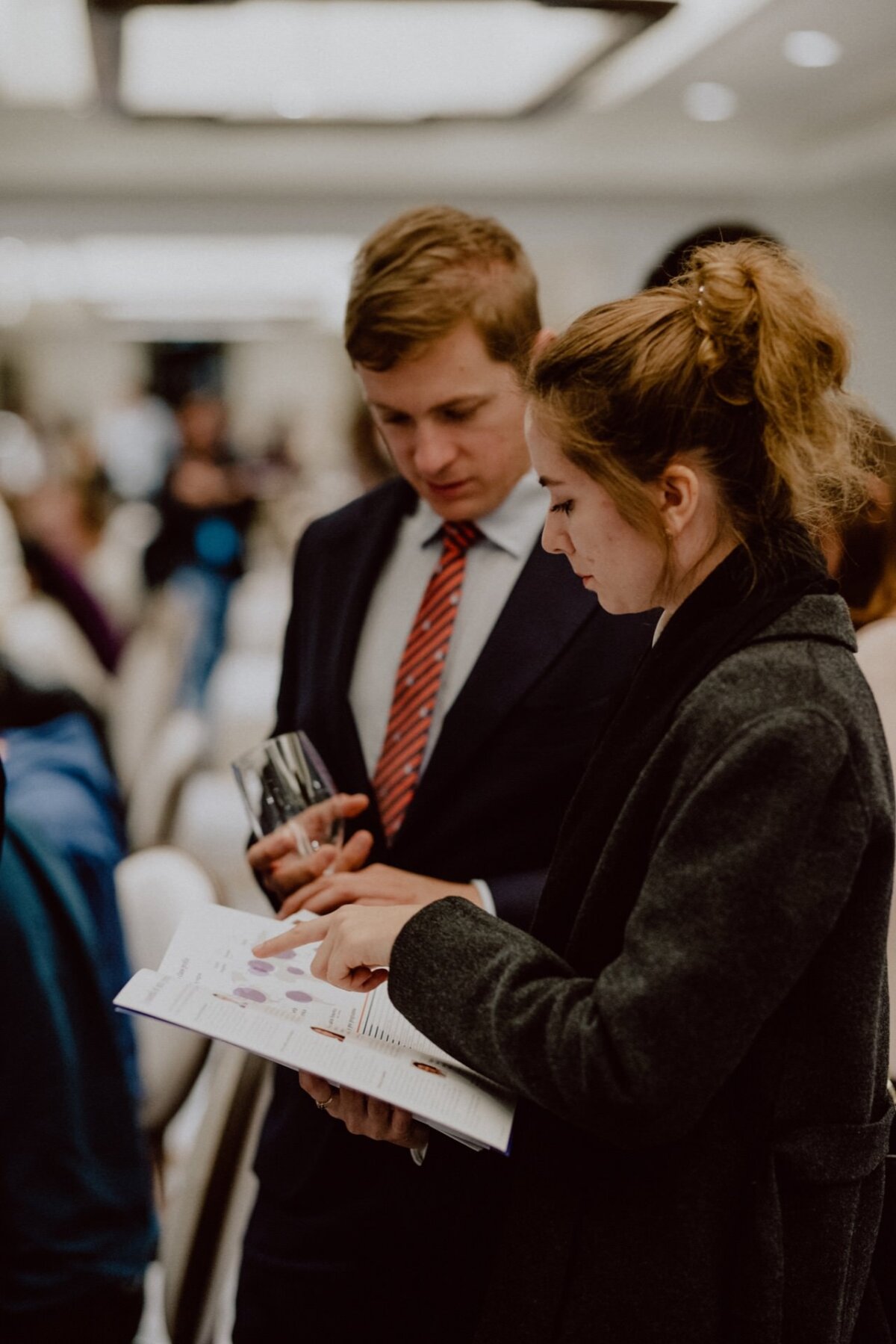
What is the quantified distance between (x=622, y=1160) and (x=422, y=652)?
775 millimetres

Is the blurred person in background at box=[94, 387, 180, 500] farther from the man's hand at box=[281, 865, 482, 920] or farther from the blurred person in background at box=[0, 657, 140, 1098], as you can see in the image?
the man's hand at box=[281, 865, 482, 920]

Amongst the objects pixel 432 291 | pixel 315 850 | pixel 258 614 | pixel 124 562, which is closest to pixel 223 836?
pixel 315 850

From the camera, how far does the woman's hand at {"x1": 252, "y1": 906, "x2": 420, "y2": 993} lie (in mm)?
990

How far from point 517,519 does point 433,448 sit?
0.53 ft

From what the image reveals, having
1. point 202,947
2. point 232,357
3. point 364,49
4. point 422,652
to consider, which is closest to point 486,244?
point 422,652

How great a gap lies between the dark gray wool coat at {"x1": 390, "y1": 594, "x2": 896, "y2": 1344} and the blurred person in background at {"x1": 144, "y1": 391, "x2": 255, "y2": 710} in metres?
4.10

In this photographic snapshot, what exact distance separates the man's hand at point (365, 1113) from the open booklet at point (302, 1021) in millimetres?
56

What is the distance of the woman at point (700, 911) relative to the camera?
0.80m

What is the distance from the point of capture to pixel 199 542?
6707 millimetres

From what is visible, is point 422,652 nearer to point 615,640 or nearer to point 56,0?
point 615,640

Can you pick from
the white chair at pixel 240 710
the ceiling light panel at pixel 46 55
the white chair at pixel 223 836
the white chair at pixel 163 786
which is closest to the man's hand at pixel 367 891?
the white chair at pixel 163 786

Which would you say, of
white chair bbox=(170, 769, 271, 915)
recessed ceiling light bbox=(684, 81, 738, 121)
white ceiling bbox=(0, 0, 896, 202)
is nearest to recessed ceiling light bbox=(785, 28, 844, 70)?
white ceiling bbox=(0, 0, 896, 202)

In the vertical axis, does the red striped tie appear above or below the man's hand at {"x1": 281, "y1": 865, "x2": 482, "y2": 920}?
above

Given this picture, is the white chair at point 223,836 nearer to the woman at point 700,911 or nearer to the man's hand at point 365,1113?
the man's hand at point 365,1113
